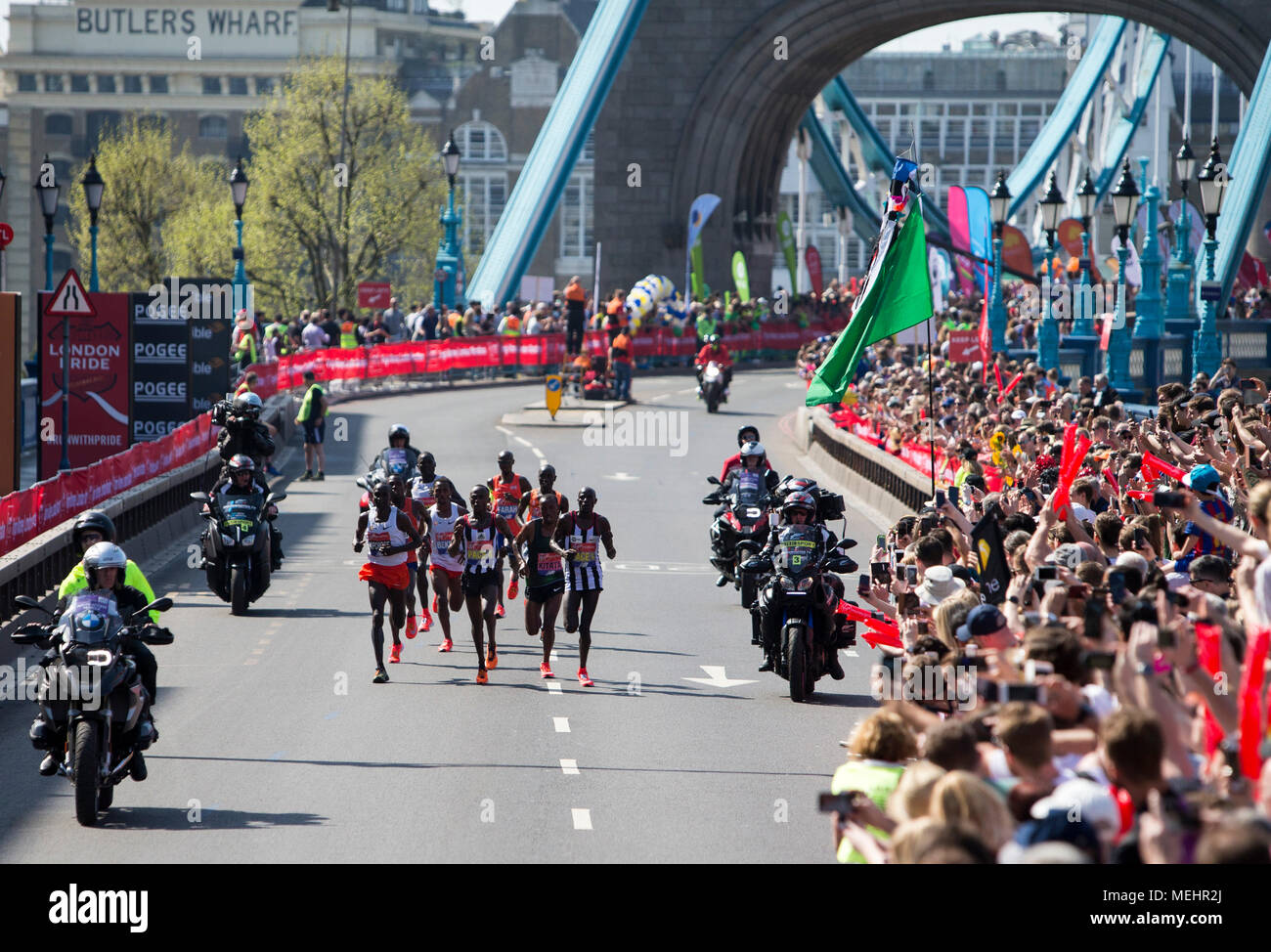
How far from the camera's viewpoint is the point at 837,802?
7258mm

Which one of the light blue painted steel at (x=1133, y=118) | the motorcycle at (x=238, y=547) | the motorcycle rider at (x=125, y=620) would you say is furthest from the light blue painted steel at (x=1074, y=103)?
the motorcycle rider at (x=125, y=620)

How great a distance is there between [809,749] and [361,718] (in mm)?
3320

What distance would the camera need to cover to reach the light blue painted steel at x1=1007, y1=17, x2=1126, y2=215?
3187 inches

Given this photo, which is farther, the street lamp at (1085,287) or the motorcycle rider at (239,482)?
the street lamp at (1085,287)

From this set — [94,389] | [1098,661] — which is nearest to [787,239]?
[94,389]

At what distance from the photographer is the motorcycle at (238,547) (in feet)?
65.1

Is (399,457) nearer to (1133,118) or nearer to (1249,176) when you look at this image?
(1249,176)

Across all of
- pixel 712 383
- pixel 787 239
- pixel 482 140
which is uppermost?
pixel 482 140

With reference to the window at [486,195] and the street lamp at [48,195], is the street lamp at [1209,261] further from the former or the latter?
the window at [486,195]

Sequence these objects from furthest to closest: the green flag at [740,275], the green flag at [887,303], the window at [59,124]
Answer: the window at [59,124] → the green flag at [740,275] → the green flag at [887,303]

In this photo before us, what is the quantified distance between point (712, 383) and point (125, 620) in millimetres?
30186

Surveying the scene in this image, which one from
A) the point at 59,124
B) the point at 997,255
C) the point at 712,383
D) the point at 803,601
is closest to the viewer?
the point at 803,601

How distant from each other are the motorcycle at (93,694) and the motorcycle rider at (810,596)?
526 cm
